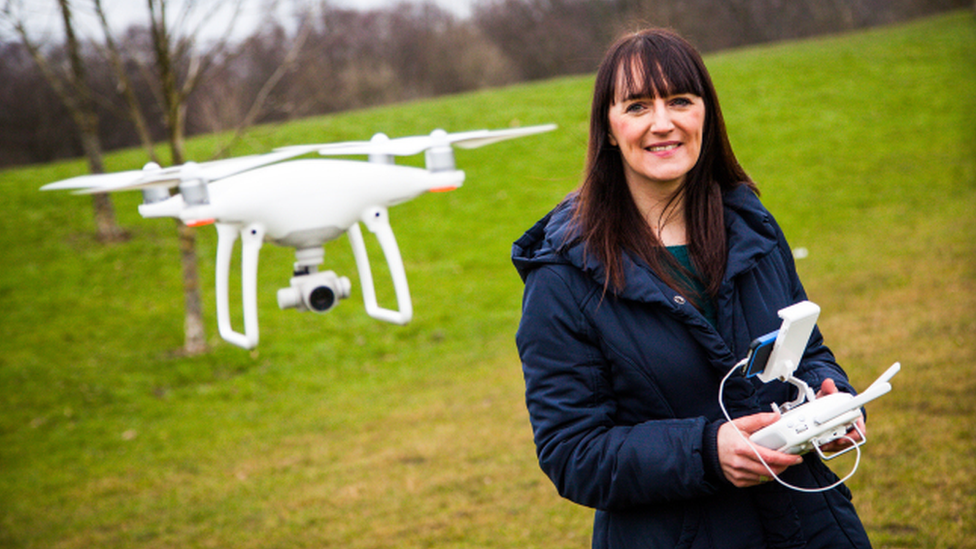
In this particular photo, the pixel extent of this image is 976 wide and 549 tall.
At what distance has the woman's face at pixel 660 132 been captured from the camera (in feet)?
5.66

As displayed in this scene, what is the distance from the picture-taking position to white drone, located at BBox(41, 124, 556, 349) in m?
1.61

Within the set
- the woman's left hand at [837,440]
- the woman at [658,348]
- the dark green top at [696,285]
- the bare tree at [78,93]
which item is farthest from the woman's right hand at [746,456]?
the bare tree at [78,93]

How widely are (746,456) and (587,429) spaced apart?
0.31 m

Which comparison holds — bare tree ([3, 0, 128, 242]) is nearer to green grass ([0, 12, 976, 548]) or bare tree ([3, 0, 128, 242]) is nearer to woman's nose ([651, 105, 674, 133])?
green grass ([0, 12, 976, 548])

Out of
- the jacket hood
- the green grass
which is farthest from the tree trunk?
the jacket hood

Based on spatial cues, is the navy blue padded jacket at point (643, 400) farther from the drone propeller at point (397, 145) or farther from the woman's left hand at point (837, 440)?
the drone propeller at point (397, 145)

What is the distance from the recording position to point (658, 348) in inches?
64.2

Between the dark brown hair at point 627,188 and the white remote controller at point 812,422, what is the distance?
0.33 meters

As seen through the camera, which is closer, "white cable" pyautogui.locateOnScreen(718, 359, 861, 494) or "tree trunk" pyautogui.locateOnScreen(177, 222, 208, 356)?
"white cable" pyautogui.locateOnScreen(718, 359, 861, 494)

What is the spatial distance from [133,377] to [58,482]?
2373 mm

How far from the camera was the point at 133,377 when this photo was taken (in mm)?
9086

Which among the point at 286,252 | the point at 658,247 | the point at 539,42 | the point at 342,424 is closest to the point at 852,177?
the point at 286,252

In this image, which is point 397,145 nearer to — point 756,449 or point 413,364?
point 756,449

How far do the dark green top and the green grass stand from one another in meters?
2.69
